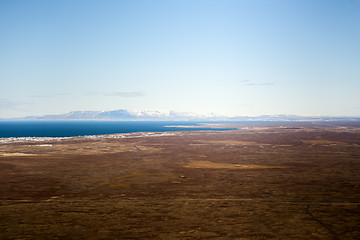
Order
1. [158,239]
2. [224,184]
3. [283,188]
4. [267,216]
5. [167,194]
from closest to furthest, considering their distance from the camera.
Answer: [158,239], [267,216], [167,194], [283,188], [224,184]

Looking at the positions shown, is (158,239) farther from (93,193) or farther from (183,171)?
(183,171)

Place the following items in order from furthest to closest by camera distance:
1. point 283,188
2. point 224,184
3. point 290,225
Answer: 1. point 224,184
2. point 283,188
3. point 290,225

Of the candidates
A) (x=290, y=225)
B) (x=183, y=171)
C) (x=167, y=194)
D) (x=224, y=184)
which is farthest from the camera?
(x=183, y=171)

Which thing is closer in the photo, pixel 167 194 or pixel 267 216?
pixel 267 216

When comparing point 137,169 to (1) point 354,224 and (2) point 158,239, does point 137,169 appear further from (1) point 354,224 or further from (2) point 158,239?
(1) point 354,224

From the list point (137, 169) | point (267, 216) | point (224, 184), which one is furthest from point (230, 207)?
point (137, 169)

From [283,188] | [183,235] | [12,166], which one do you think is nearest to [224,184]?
[283,188]

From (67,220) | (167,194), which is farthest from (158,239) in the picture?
(167,194)

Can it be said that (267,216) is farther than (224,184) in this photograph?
No

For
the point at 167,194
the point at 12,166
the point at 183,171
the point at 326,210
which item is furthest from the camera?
the point at 12,166
